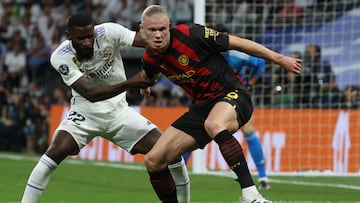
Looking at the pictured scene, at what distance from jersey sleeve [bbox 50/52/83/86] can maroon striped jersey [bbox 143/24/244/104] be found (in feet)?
3.15

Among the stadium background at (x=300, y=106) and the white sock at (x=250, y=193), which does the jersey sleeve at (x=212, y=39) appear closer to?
the white sock at (x=250, y=193)

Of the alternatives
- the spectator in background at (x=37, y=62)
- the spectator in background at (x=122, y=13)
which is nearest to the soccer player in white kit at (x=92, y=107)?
the spectator in background at (x=122, y=13)

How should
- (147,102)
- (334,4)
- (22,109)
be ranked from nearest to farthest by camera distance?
(334,4) < (147,102) < (22,109)

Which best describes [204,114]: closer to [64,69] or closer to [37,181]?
[64,69]

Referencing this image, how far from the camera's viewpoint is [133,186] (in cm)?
1210

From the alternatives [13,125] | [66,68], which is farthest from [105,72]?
[13,125]

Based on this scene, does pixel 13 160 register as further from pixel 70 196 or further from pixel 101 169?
pixel 70 196

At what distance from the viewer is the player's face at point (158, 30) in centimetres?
745

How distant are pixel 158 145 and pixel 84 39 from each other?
4.13 feet

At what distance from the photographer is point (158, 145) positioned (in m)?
7.71

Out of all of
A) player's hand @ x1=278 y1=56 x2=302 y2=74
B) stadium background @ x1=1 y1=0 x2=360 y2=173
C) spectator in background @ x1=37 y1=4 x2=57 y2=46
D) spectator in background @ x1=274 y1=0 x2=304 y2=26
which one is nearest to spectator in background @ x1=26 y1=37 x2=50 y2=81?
spectator in background @ x1=37 y1=4 x2=57 y2=46

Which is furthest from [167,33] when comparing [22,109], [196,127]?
[22,109]

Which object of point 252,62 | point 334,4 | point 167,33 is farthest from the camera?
point 334,4

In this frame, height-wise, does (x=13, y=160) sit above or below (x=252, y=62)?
below
